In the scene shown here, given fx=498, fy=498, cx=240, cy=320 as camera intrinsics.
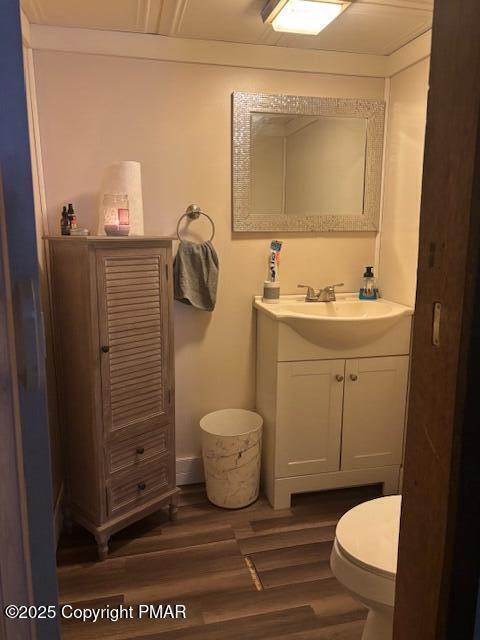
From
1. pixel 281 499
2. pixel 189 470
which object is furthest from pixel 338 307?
pixel 189 470

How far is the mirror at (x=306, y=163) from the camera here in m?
2.49

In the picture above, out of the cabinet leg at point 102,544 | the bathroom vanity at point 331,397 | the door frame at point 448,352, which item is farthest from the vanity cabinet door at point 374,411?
the door frame at point 448,352

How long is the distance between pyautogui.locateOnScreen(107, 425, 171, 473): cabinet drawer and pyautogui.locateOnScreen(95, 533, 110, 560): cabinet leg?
26 centimetres

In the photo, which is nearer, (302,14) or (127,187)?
(302,14)

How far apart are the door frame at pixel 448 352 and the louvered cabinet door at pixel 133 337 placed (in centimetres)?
144

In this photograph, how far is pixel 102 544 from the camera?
2.07m

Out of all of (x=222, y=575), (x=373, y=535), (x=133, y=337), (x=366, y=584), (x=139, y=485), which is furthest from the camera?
(x=139, y=485)

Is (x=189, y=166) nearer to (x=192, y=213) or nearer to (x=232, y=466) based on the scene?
(x=192, y=213)

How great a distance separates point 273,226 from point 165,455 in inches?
49.6

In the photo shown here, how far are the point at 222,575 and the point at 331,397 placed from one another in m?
0.93

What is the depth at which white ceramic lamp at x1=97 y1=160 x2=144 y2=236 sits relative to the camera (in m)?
2.21

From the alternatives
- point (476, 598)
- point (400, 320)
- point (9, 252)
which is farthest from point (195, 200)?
point (476, 598)

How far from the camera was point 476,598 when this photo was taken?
71 cm

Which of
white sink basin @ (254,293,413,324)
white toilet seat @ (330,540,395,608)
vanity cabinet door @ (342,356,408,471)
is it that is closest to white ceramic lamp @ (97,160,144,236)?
white sink basin @ (254,293,413,324)
